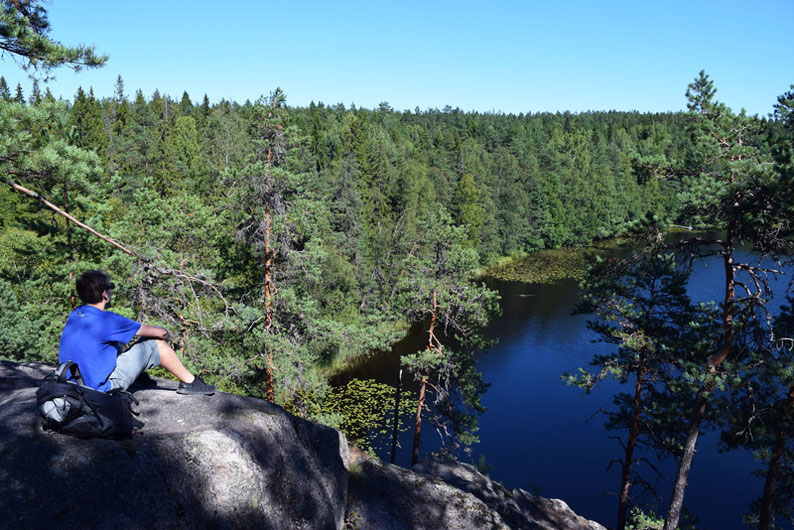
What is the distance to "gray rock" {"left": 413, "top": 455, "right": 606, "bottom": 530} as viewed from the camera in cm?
934

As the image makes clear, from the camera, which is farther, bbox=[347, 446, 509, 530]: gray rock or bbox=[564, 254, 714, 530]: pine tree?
bbox=[564, 254, 714, 530]: pine tree

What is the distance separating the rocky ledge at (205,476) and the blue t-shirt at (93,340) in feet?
2.11

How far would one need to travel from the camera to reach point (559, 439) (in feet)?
84.3

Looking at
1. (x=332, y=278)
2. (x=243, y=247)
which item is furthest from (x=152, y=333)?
(x=332, y=278)

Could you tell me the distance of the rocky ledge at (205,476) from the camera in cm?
443

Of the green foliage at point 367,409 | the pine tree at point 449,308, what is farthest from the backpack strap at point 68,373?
the green foliage at point 367,409

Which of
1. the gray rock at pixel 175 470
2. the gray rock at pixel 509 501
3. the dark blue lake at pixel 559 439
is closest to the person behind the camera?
the gray rock at pixel 175 470

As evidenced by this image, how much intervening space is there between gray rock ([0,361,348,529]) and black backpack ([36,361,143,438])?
140mm

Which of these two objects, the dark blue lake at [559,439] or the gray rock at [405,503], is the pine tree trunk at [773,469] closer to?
the dark blue lake at [559,439]

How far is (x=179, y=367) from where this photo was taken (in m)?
6.10

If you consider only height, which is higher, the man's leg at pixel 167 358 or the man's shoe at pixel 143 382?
the man's leg at pixel 167 358

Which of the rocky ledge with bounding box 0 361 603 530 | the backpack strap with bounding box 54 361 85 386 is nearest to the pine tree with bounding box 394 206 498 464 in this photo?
the rocky ledge with bounding box 0 361 603 530

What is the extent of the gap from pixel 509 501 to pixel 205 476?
6954 mm

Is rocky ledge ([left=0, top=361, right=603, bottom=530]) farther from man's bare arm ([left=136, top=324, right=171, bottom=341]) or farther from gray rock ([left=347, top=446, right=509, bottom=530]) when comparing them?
man's bare arm ([left=136, top=324, right=171, bottom=341])
